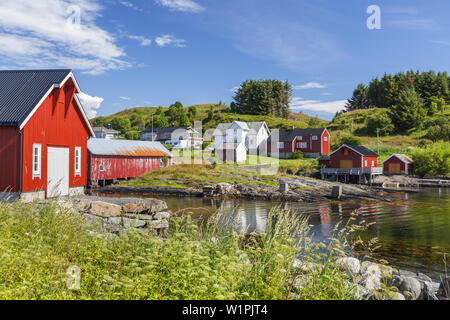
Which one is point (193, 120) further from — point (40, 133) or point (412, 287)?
point (412, 287)

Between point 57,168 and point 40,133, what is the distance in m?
2.09

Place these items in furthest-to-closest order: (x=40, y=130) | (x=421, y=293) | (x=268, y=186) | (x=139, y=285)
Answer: (x=268, y=186) < (x=40, y=130) < (x=421, y=293) < (x=139, y=285)

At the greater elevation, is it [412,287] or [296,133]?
[296,133]

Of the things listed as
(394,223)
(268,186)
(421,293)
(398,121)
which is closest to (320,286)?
(421,293)

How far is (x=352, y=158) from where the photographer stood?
52.0 meters

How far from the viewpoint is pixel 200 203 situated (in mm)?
30438

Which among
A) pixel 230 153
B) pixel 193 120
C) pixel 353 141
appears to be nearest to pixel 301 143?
pixel 353 141

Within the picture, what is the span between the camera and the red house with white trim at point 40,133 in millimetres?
15562

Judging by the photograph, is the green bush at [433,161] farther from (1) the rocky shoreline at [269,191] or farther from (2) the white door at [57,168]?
(2) the white door at [57,168]

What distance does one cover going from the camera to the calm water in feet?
43.2

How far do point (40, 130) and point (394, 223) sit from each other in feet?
67.9

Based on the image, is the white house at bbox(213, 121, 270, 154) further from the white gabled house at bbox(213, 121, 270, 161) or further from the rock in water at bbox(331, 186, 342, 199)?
the rock in water at bbox(331, 186, 342, 199)

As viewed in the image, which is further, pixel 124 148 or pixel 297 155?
pixel 297 155
